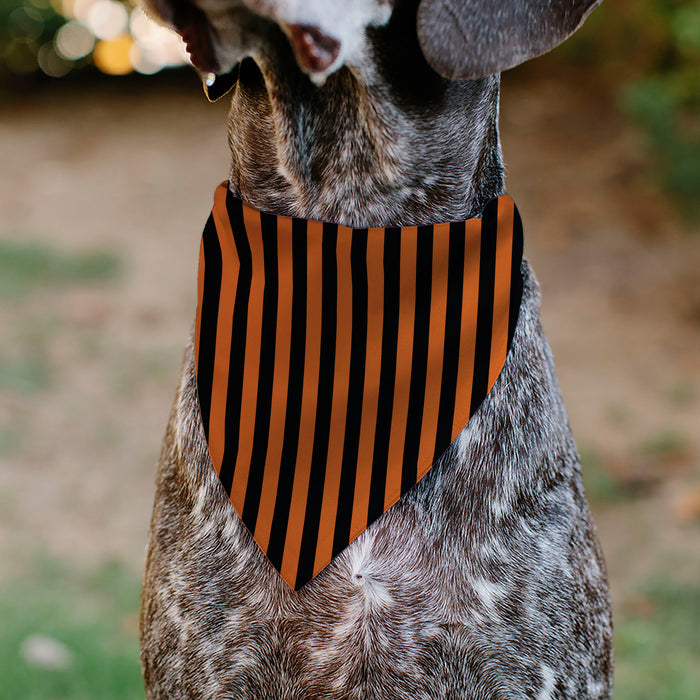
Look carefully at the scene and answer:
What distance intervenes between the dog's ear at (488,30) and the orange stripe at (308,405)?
44 cm

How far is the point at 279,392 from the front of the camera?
85.5 inches

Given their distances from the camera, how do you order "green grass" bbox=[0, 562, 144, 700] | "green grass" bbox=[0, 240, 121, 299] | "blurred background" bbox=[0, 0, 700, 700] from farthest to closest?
"green grass" bbox=[0, 240, 121, 299] < "blurred background" bbox=[0, 0, 700, 700] < "green grass" bbox=[0, 562, 144, 700]

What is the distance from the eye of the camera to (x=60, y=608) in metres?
4.28

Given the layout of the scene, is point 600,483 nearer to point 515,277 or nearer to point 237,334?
point 515,277

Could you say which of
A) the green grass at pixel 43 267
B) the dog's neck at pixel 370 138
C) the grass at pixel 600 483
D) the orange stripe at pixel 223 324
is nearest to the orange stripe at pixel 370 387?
the dog's neck at pixel 370 138

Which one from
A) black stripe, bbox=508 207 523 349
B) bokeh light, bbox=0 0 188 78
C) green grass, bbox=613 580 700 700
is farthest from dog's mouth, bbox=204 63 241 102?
bokeh light, bbox=0 0 188 78

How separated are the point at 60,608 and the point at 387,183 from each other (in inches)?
118

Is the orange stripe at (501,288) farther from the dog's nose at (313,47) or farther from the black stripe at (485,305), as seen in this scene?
the dog's nose at (313,47)

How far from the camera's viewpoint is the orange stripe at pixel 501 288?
6.95ft

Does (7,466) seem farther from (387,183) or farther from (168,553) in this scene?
(387,183)

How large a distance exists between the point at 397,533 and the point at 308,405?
34cm

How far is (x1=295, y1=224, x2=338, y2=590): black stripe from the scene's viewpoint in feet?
6.76

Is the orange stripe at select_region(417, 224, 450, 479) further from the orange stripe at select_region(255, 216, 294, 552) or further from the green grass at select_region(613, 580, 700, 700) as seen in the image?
the green grass at select_region(613, 580, 700, 700)

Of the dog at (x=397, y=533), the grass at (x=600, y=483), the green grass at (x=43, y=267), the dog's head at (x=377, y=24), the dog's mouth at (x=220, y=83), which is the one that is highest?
the green grass at (x=43, y=267)
